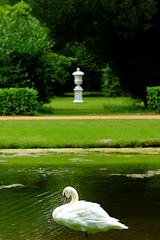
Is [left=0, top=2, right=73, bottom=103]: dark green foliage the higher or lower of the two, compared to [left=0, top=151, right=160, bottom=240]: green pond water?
higher

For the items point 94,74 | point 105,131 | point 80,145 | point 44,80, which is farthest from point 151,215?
point 94,74

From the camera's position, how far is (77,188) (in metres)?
9.66

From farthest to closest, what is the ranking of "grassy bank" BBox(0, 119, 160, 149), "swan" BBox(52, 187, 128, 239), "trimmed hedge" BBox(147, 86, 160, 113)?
"trimmed hedge" BBox(147, 86, 160, 113) < "grassy bank" BBox(0, 119, 160, 149) < "swan" BBox(52, 187, 128, 239)

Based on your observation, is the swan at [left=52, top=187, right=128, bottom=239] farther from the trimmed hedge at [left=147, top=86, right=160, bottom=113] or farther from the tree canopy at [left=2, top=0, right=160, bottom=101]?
the tree canopy at [left=2, top=0, right=160, bottom=101]

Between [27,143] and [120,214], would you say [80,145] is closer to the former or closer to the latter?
[27,143]

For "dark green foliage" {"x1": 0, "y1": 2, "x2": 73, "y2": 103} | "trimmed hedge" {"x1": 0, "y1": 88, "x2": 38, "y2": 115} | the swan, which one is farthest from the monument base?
the swan

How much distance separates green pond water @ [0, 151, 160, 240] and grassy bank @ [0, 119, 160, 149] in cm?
111

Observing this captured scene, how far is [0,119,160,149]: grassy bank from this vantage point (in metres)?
15.0

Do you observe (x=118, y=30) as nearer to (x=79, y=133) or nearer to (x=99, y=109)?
(x=99, y=109)

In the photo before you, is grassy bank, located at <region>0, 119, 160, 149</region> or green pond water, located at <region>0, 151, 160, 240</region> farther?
grassy bank, located at <region>0, 119, 160, 149</region>

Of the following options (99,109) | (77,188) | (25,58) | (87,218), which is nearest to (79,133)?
(77,188)

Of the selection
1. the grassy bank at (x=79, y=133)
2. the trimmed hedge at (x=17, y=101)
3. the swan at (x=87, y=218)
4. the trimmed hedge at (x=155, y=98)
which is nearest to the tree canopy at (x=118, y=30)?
the trimmed hedge at (x=155, y=98)

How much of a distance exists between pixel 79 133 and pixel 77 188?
690 centimetres

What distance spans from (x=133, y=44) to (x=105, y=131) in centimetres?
1137
